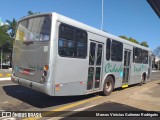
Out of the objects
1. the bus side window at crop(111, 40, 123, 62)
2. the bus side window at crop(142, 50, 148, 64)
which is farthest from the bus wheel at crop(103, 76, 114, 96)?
the bus side window at crop(142, 50, 148, 64)

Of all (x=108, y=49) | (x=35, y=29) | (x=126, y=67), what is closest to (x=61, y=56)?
(x=35, y=29)

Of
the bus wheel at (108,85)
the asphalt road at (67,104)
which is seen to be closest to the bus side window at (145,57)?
the bus wheel at (108,85)

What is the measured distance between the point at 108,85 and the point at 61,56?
13.7ft

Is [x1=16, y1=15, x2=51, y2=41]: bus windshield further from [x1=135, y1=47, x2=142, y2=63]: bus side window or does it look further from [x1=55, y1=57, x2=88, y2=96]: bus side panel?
[x1=135, y1=47, x2=142, y2=63]: bus side window

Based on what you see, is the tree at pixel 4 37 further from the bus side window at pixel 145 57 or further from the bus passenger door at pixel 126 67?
the bus passenger door at pixel 126 67

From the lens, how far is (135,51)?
1426cm

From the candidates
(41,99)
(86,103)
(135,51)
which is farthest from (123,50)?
(41,99)

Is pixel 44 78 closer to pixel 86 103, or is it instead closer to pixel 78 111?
pixel 78 111

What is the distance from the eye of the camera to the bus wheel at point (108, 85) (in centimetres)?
1081

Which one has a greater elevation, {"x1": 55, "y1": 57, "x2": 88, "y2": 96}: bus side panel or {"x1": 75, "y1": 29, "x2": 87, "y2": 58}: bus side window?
{"x1": 75, "y1": 29, "x2": 87, "y2": 58}: bus side window

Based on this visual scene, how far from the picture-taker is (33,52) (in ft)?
27.3

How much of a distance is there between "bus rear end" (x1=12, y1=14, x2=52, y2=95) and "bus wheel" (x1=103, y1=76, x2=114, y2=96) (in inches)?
150

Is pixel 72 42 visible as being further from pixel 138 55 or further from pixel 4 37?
pixel 4 37

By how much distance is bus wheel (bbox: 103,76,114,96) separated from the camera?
1081 cm
